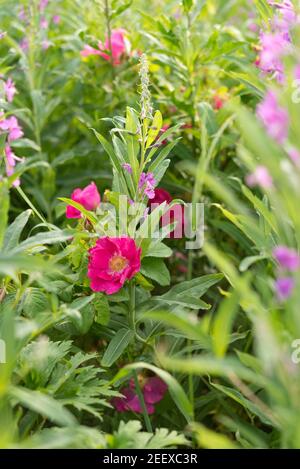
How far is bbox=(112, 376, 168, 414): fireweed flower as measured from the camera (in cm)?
158

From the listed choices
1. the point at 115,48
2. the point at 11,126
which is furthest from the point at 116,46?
the point at 11,126

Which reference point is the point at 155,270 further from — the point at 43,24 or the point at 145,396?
the point at 43,24

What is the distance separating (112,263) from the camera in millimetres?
1381

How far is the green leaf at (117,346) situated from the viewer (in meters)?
1.37

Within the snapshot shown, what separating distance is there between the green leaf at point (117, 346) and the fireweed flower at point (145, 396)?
193mm

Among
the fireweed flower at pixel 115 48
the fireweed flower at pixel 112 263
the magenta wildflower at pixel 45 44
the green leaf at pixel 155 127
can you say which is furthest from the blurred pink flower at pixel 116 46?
the fireweed flower at pixel 112 263

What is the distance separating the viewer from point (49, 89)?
233 centimetres

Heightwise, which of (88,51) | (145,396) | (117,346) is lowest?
(145,396)

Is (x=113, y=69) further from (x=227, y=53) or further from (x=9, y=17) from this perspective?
(x=9, y=17)

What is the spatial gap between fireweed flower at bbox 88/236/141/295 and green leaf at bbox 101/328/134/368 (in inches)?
3.5

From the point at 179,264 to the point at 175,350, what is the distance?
18.0 inches

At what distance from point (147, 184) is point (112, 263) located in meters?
0.17

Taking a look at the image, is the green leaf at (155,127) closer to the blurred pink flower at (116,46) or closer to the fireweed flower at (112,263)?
the fireweed flower at (112,263)

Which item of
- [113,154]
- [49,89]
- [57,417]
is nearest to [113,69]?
[49,89]
